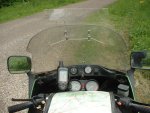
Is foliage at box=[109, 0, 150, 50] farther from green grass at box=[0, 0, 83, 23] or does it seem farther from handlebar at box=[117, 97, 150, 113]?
handlebar at box=[117, 97, 150, 113]

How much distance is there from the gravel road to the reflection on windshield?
12.2 feet

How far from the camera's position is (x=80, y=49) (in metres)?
5.53

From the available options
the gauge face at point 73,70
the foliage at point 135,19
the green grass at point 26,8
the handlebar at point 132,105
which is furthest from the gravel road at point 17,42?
the handlebar at point 132,105

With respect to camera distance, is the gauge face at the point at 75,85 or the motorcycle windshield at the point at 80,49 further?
the motorcycle windshield at the point at 80,49

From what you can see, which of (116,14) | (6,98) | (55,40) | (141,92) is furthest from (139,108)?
(116,14)

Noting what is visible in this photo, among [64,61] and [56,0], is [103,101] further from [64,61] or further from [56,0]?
[56,0]

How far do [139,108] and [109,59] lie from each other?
1.26 meters

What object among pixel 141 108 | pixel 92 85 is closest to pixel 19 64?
pixel 92 85

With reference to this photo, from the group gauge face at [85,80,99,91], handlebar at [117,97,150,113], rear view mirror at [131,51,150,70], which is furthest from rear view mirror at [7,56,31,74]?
handlebar at [117,97,150,113]

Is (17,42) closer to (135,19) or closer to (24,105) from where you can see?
(135,19)

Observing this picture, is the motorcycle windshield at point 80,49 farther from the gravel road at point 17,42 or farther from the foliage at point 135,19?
the foliage at point 135,19

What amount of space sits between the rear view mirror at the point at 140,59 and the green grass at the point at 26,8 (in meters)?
15.7

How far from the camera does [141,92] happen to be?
9.15m

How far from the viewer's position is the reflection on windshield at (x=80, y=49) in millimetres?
5500
